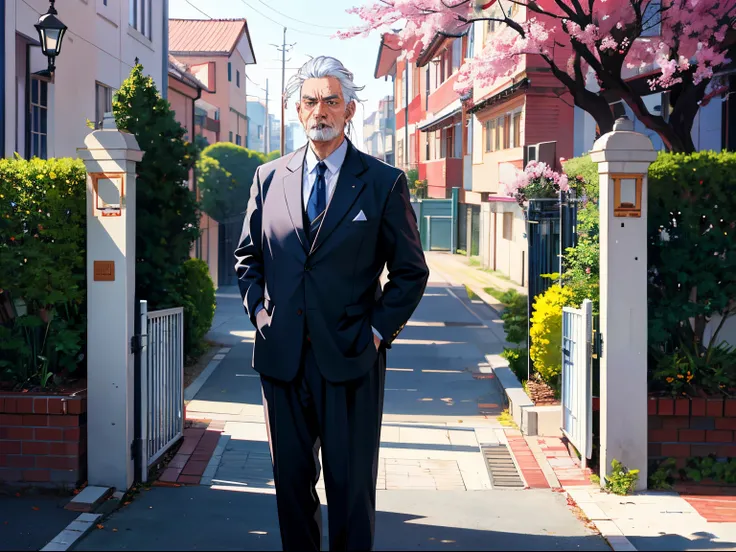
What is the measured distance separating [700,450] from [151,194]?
501 centimetres

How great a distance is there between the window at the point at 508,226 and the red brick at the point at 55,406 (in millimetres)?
21952

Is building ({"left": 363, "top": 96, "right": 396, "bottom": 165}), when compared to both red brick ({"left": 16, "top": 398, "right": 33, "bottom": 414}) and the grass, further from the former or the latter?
red brick ({"left": 16, "top": 398, "right": 33, "bottom": 414})

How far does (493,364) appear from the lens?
11883mm

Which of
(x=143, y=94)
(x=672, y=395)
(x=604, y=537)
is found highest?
(x=143, y=94)

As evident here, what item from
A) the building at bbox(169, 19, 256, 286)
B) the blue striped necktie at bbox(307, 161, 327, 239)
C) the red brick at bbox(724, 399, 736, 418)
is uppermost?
the building at bbox(169, 19, 256, 286)

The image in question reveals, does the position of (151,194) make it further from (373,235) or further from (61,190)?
(373,235)

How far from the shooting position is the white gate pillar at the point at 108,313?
6680mm

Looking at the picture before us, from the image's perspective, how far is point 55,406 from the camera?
6617mm

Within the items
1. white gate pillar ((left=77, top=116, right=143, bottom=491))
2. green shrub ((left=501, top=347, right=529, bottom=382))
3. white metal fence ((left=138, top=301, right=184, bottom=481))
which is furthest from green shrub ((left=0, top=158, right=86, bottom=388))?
green shrub ((left=501, top=347, right=529, bottom=382))

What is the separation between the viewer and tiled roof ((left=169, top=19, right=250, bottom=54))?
4450 centimetres

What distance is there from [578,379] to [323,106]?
3.86m

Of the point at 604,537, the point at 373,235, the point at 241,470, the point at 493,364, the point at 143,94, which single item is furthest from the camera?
the point at 493,364

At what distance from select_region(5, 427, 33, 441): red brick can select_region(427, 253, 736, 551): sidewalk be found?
3489mm

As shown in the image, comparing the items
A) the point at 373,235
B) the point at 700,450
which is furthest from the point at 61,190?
the point at 700,450
